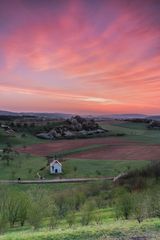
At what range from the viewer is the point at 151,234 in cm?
1908

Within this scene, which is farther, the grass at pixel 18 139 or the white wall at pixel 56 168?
the grass at pixel 18 139

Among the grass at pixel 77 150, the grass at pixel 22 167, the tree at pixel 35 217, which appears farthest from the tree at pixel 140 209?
the grass at pixel 77 150

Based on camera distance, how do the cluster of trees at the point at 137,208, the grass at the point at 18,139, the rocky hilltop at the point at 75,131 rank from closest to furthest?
the cluster of trees at the point at 137,208 < the grass at the point at 18,139 < the rocky hilltop at the point at 75,131

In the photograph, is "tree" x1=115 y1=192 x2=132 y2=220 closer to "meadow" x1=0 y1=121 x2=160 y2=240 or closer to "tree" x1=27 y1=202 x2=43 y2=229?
"meadow" x1=0 y1=121 x2=160 y2=240

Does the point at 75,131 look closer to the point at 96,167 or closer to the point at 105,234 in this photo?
the point at 96,167

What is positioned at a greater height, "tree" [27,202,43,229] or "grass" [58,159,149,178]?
"tree" [27,202,43,229]

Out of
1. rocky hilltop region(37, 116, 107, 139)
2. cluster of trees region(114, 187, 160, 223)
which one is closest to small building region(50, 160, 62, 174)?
cluster of trees region(114, 187, 160, 223)

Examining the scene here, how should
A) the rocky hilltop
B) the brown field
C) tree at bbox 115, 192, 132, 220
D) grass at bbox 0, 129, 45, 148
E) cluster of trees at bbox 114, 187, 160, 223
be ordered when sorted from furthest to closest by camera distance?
the rocky hilltop → grass at bbox 0, 129, 45, 148 → the brown field → tree at bbox 115, 192, 132, 220 → cluster of trees at bbox 114, 187, 160, 223

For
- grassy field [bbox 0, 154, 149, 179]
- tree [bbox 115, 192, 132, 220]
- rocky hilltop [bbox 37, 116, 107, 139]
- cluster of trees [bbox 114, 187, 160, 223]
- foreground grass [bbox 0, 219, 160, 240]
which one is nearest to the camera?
foreground grass [bbox 0, 219, 160, 240]

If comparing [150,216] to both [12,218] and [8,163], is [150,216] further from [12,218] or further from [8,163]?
[8,163]

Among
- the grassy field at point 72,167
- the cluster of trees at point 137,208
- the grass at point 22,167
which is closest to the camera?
the cluster of trees at point 137,208

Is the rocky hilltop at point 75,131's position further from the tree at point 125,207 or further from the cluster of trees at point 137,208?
the cluster of trees at point 137,208

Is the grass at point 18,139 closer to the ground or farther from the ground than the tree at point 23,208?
closer to the ground

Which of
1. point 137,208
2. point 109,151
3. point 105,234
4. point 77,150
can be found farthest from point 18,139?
point 105,234
